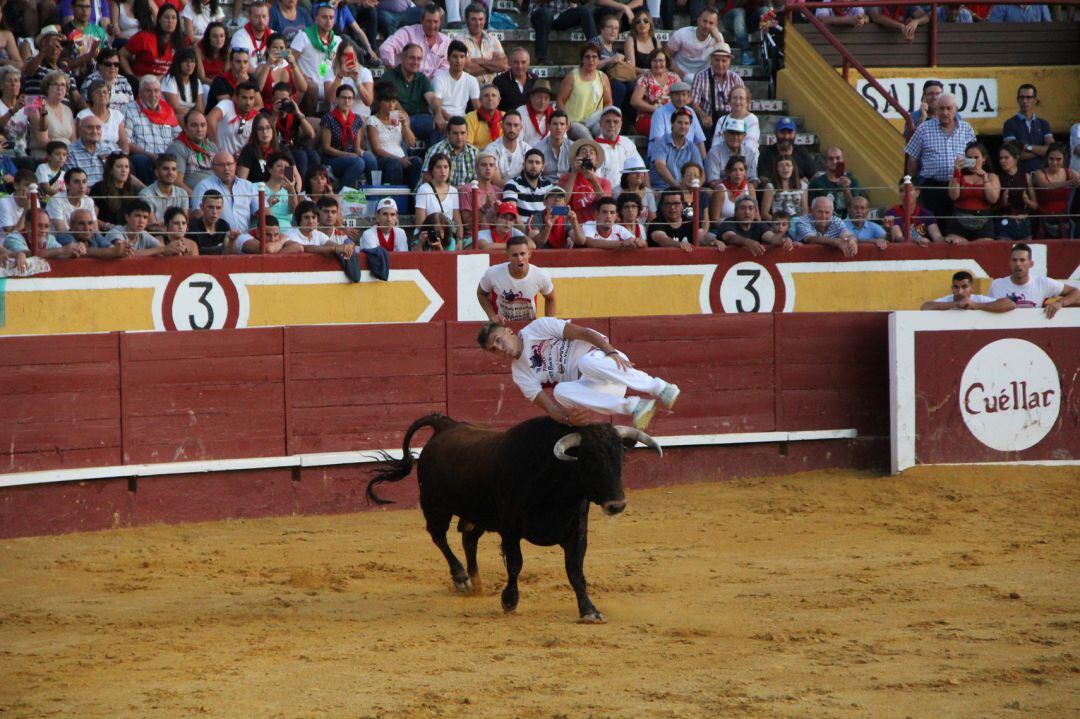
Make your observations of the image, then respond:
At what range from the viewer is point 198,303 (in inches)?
408

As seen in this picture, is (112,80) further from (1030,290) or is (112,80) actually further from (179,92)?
(1030,290)

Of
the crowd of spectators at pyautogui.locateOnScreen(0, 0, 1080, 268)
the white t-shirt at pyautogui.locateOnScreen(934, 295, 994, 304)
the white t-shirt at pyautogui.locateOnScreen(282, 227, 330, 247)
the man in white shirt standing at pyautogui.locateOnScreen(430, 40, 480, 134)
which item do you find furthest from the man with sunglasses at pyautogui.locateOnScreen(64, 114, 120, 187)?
the white t-shirt at pyautogui.locateOnScreen(934, 295, 994, 304)

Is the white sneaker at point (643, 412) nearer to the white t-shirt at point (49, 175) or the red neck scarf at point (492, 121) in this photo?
the white t-shirt at point (49, 175)

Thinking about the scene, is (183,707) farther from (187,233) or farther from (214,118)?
(214,118)

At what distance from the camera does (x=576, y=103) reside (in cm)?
1254

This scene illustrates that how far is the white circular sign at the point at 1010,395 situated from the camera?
437 inches

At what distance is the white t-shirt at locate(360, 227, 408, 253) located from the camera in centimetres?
1092

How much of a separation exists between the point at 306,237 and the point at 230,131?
114 cm

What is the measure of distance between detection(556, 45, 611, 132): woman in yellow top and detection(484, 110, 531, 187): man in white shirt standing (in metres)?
0.96

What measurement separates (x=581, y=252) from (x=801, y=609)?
4.83 meters

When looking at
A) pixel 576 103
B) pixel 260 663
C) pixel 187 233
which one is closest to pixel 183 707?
pixel 260 663

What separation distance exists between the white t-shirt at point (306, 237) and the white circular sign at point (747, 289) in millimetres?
3174

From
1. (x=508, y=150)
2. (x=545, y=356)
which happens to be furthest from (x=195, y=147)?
(x=545, y=356)

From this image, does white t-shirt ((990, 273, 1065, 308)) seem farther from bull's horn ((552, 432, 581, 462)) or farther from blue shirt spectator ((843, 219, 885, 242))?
bull's horn ((552, 432, 581, 462))
